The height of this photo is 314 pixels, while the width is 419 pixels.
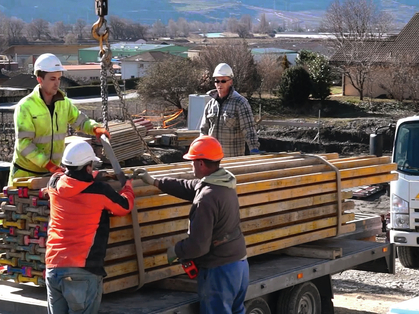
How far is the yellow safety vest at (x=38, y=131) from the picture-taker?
6.81m

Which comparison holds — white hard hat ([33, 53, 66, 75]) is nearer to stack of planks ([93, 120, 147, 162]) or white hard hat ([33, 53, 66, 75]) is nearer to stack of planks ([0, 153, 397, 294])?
stack of planks ([0, 153, 397, 294])

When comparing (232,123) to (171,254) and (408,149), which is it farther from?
(171,254)

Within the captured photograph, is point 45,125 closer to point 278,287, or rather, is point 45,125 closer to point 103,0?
point 103,0

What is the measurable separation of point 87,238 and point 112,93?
5257 centimetres

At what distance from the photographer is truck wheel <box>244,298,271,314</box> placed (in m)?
6.96

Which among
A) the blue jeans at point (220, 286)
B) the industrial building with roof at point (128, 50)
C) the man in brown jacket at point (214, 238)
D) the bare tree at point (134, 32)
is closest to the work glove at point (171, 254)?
the man in brown jacket at point (214, 238)

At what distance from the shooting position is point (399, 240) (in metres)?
11.3

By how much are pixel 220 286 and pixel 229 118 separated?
3.56 meters

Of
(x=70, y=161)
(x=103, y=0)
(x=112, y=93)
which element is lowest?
(x=112, y=93)

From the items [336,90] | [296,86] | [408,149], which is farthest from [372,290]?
[336,90]

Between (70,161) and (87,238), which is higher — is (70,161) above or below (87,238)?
above

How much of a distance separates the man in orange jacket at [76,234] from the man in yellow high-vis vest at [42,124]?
3.47 feet

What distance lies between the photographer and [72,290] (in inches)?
223

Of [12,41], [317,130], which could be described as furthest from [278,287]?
[12,41]
